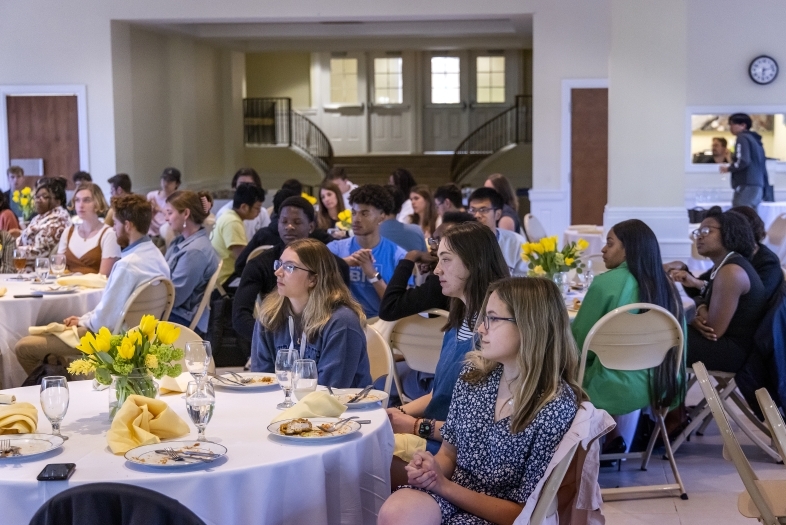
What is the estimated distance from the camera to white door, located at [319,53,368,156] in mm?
21125

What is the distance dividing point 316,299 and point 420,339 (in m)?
0.91

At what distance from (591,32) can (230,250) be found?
6322mm

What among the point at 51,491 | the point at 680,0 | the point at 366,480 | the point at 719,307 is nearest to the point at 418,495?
the point at 366,480

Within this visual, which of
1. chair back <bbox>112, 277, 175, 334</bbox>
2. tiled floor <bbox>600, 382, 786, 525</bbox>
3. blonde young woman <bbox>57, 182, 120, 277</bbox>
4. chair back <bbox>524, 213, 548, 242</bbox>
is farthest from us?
chair back <bbox>524, 213, 548, 242</bbox>

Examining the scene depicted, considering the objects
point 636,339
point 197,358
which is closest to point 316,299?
point 197,358

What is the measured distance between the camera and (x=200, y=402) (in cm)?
263

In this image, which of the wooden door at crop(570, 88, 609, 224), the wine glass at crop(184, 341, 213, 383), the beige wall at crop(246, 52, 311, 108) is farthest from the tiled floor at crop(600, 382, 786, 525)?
the beige wall at crop(246, 52, 311, 108)

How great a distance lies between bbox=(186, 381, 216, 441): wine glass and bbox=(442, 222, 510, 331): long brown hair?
108 cm

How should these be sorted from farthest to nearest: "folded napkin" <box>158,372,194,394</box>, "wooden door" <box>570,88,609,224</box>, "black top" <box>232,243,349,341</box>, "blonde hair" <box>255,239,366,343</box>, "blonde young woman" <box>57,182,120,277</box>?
"wooden door" <box>570,88,609,224</box>
"blonde young woman" <box>57,182,120,277</box>
"black top" <box>232,243,349,341</box>
"blonde hair" <box>255,239,366,343</box>
"folded napkin" <box>158,372,194,394</box>

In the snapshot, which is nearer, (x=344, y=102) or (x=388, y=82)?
(x=344, y=102)

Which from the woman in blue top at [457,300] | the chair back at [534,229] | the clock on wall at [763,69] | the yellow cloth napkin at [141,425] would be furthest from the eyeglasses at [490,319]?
the clock on wall at [763,69]

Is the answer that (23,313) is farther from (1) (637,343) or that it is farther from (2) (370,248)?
(1) (637,343)

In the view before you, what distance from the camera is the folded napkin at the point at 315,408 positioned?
9.43 feet

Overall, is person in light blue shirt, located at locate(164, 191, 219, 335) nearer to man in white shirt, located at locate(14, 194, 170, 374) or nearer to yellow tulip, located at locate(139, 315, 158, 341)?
man in white shirt, located at locate(14, 194, 170, 374)
